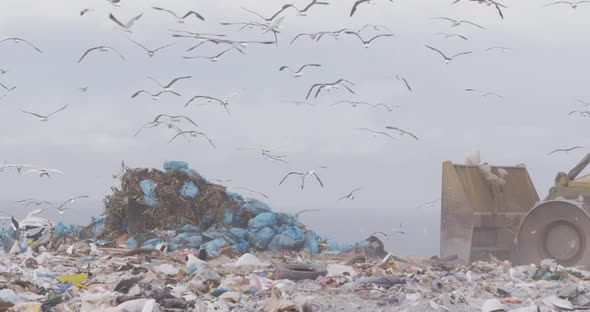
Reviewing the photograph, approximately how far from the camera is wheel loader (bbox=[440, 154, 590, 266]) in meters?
9.13

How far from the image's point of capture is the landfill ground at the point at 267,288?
5668 millimetres

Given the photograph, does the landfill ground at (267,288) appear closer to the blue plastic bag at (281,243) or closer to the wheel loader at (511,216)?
the wheel loader at (511,216)

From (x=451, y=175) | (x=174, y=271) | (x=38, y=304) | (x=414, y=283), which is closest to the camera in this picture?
(x=38, y=304)

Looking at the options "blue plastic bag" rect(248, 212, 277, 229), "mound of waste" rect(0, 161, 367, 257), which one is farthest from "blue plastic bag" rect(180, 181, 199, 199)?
"blue plastic bag" rect(248, 212, 277, 229)

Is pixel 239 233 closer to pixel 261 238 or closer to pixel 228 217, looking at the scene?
pixel 261 238

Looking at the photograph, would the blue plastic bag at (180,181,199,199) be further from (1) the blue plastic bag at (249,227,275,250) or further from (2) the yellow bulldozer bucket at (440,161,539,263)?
(2) the yellow bulldozer bucket at (440,161,539,263)

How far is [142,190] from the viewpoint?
1171 cm

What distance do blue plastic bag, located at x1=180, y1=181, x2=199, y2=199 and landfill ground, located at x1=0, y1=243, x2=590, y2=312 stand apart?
260 cm

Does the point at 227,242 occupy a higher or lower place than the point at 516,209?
lower

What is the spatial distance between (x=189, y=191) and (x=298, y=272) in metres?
4.93

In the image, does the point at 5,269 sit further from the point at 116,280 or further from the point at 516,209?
the point at 516,209

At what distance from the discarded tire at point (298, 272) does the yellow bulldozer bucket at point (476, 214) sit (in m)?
3.73

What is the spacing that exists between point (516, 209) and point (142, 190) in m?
5.82

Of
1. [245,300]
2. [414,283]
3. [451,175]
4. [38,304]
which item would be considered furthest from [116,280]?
[451,175]
